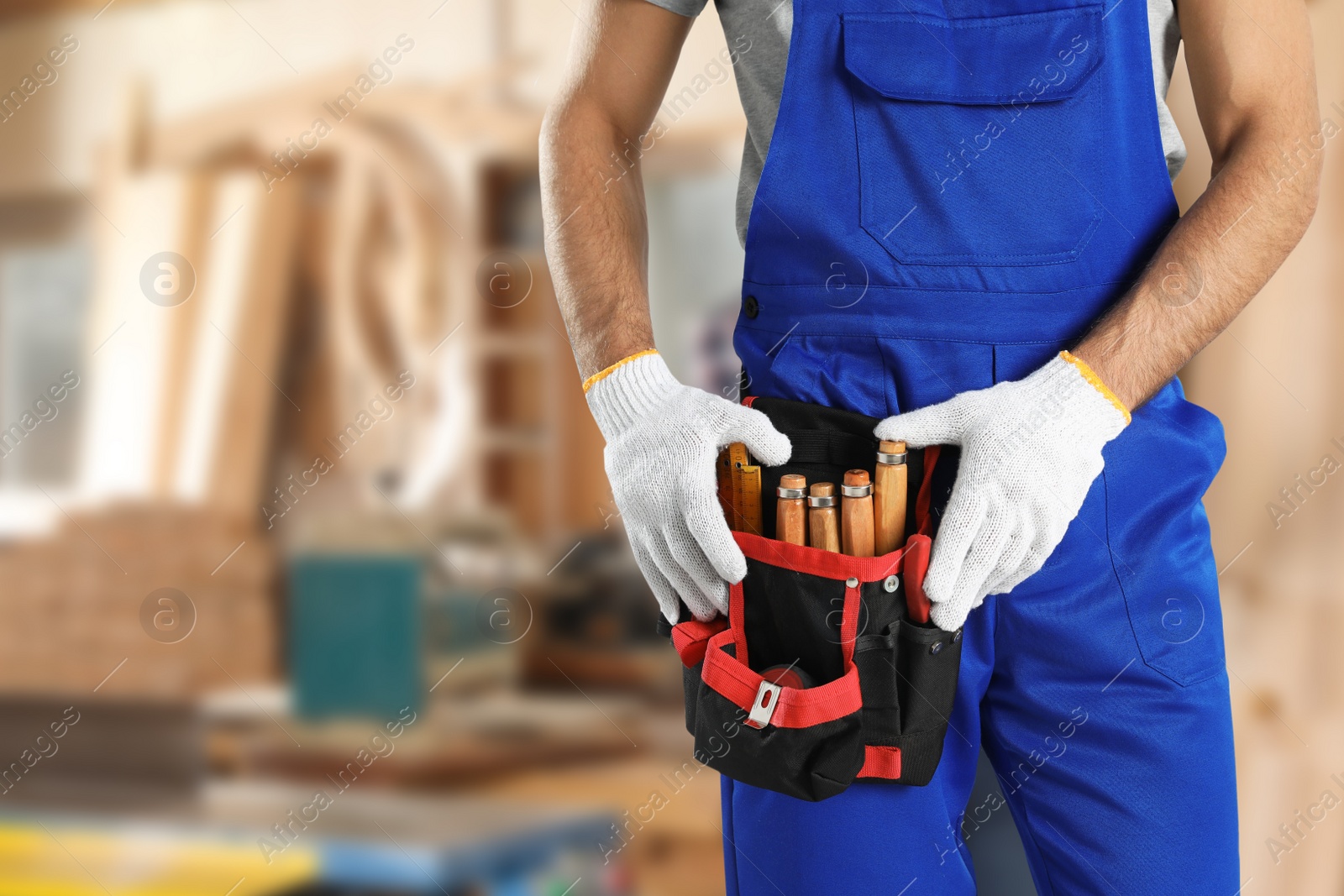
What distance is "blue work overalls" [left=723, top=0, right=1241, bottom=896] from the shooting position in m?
0.77

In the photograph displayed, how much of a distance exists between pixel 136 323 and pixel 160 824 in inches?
53.9

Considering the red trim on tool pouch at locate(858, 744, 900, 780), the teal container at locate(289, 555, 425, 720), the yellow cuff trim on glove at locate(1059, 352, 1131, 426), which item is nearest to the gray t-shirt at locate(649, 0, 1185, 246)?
the yellow cuff trim on glove at locate(1059, 352, 1131, 426)

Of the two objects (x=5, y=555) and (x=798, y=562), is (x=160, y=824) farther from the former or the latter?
(x=798, y=562)

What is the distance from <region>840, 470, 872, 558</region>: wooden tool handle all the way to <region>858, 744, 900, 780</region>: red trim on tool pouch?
15 centimetres

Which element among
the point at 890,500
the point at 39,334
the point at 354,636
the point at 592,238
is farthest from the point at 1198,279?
the point at 39,334

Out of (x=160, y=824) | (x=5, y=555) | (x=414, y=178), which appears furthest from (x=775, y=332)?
(x=5, y=555)

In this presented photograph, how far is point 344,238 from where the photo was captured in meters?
2.77

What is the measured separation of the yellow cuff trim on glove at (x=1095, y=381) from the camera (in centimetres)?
73

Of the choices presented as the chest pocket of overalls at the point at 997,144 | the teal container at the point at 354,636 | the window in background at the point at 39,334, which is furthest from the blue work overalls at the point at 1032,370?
the window in background at the point at 39,334

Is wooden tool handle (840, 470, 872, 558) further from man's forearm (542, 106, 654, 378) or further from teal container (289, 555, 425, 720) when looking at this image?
teal container (289, 555, 425, 720)

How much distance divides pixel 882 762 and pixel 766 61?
0.57 metres

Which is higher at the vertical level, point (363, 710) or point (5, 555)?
point (5, 555)

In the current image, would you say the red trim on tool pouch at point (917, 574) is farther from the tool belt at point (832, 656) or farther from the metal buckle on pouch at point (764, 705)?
the metal buckle on pouch at point (764, 705)

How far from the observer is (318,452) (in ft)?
9.39
